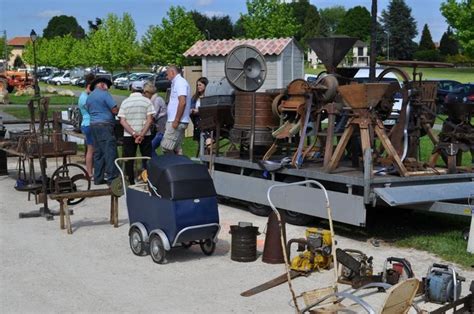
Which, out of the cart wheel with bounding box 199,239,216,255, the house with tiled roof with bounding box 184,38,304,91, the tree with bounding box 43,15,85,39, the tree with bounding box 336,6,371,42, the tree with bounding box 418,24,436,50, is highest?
the tree with bounding box 43,15,85,39

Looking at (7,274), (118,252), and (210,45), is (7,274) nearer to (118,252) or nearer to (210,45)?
(118,252)

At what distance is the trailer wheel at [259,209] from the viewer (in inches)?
399

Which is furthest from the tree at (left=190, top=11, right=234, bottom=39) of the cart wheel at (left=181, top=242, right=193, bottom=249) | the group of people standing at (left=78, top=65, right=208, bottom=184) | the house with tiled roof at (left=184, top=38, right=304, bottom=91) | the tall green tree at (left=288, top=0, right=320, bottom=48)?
the cart wheel at (left=181, top=242, right=193, bottom=249)

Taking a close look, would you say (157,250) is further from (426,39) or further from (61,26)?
(61,26)

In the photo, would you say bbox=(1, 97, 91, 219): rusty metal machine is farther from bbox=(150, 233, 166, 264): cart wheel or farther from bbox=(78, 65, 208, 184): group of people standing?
bbox=(150, 233, 166, 264): cart wheel

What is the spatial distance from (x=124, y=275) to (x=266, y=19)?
1871 inches

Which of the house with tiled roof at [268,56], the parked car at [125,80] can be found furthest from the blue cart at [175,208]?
the parked car at [125,80]

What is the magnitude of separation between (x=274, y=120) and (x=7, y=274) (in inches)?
177

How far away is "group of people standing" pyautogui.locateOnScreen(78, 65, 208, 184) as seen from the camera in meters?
11.1

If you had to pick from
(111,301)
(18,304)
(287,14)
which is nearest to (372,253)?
(111,301)

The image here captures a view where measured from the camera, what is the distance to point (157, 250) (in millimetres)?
7566

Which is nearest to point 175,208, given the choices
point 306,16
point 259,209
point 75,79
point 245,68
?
point 259,209

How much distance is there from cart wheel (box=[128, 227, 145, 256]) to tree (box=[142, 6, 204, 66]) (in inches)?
1971

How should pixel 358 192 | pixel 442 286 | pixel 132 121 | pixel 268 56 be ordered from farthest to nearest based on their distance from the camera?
pixel 268 56 < pixel 132 121 < pixel 358 192 < pixel 442 286
